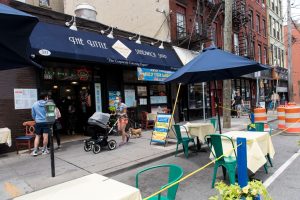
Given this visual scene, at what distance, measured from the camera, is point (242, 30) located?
2462 centimetres

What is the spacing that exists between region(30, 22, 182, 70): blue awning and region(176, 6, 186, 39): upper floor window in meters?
3.57

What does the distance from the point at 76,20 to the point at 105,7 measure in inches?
293

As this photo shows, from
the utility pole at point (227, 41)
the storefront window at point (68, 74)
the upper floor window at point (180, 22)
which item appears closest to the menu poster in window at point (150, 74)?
the storefront window at point (68, 74)

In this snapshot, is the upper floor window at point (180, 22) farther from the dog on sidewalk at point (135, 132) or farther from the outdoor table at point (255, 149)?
the outdoor table at point (255, 149)

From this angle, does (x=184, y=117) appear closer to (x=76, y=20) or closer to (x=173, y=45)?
(x=173, y=45)

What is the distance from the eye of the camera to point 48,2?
47.6ft

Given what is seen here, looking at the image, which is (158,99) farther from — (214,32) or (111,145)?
(214,32)

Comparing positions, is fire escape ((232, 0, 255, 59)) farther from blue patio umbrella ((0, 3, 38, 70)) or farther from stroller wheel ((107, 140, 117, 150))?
blue patio umbrella ((0, 3, 38, 70))

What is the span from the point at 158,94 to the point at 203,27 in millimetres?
6499

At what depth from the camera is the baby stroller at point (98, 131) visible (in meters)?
8.11

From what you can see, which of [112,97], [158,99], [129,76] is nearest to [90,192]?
[112,97]

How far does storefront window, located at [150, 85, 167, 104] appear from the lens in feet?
47.5

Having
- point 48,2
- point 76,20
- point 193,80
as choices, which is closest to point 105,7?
point 48,2

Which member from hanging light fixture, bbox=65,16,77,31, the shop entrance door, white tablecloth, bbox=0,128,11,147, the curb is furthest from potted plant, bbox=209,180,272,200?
the shop entrance door
